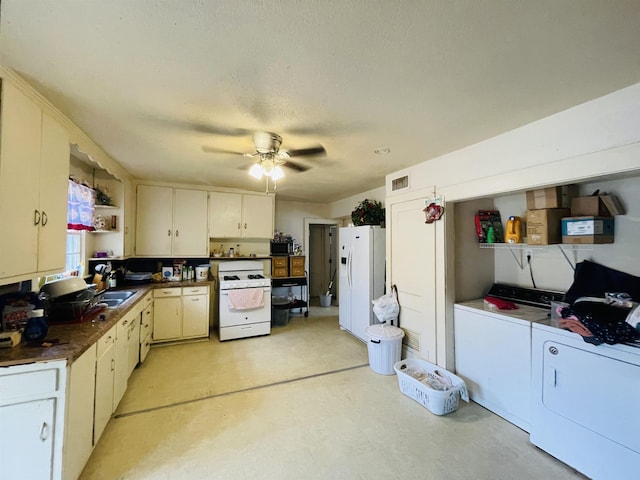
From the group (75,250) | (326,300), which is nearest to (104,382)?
(75,250)

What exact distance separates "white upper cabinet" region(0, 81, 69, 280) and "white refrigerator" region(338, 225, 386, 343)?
127 inches

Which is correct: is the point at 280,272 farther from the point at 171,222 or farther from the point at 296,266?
the point at 171,222

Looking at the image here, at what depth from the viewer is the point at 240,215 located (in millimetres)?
4469

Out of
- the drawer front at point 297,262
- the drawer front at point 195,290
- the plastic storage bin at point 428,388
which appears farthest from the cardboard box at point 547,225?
the drawer front at point 195,290

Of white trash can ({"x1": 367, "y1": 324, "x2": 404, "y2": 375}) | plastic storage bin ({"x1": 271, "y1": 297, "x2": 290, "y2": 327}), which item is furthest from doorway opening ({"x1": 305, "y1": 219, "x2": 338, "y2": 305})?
white trash can ({"x1": 367, "y1": 324, "x2": 404, "y2": 375})

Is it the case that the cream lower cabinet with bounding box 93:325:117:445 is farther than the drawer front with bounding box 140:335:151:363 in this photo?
No

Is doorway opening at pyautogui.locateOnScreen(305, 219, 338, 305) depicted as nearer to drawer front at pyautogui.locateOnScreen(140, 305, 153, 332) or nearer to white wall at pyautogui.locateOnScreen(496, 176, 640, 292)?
drawer front at pyautogui.locateOnScreen(140, 305, 153, 332)

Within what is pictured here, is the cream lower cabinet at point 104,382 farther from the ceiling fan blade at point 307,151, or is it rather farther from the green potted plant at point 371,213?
the green potted plant at point 371,213

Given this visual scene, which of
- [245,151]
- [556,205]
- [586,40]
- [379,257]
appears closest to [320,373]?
[379,257]

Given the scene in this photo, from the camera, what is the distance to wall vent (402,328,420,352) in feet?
9.69

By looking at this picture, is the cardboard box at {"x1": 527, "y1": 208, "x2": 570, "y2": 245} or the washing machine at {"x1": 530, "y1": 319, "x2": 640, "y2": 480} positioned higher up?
the cardboard box at {"x1": 527, "y1": 208, "x2": 570, "y2": 245}

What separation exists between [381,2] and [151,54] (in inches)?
43.5

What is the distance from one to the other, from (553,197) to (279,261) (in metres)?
4.13

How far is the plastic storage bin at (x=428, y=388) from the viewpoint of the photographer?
7.33 feet
